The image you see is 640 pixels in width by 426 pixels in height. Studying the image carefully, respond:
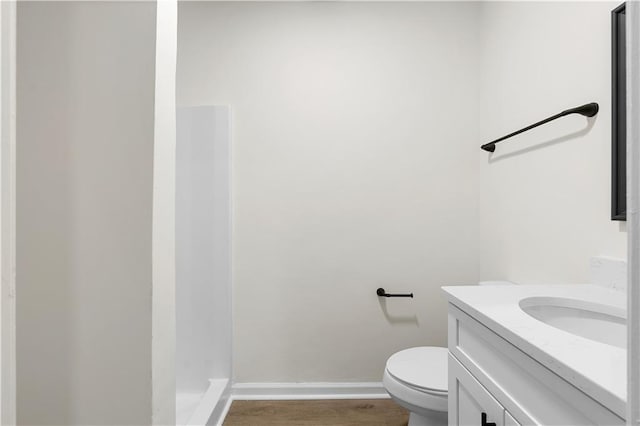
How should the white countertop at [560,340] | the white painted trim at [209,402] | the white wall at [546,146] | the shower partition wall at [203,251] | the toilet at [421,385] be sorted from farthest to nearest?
1. the shower partition wall at [203,251]
2. the white painted trim at [209,402]
3. the toilet at [421,385]
4. the white wall at [546,146]
5. the white countertop at [560,340]

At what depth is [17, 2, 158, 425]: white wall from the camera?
83 centimetres

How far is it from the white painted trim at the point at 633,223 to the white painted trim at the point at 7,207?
0.90m

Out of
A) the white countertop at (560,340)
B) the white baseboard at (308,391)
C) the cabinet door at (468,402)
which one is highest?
the white countertop at (560,340)

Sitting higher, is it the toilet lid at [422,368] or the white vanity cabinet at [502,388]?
the white vanity cabinet at [502,388]

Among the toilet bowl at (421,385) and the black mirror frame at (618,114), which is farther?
the toilet bowl at (421,385)

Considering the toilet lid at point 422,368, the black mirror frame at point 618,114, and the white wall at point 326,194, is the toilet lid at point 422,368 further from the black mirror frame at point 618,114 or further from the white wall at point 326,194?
the black mirror frame at point 618,114

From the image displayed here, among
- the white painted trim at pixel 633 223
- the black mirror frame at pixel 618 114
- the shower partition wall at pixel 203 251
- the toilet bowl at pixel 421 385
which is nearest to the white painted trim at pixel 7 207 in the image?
the white painted trim at pixel 633 223

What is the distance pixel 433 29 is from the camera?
2014mm

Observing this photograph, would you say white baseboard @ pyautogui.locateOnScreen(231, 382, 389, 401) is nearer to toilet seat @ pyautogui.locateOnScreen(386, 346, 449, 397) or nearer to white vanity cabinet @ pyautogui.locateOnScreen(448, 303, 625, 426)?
toilet seat @ pyautogui.locateOnScreen(386, 346, 449, 397)

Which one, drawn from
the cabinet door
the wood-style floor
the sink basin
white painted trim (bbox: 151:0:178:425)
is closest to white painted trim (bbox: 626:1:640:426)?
the cabinet door

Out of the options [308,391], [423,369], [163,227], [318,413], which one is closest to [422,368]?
[423,369]

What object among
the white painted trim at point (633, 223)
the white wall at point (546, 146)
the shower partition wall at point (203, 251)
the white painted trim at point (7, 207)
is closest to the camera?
the white painted trim at point (633, 223)

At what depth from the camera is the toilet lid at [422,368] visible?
4.52 ft

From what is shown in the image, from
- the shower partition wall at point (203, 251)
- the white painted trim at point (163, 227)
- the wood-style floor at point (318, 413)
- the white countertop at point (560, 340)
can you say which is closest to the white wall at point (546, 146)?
the white countertop at point (560, 340)
